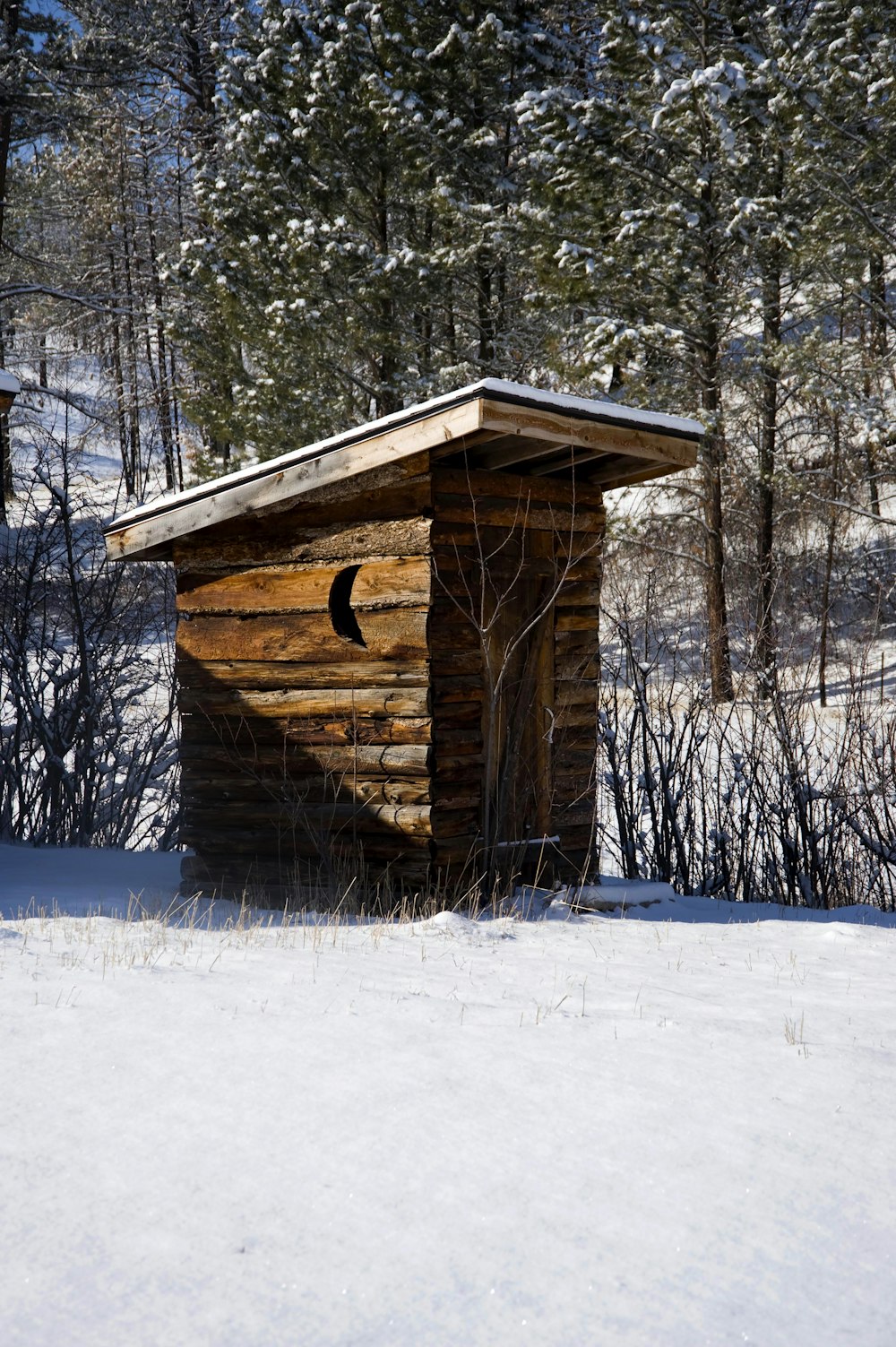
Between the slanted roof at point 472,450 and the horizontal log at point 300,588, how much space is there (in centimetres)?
39

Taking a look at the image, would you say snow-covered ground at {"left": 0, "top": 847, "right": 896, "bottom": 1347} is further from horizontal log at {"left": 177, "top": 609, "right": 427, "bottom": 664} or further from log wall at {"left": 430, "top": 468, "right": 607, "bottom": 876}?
horizontal log at {"left": 177, "top": 609, "right": 427, "bottom": 664}

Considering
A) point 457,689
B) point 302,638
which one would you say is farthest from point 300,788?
point 457,689

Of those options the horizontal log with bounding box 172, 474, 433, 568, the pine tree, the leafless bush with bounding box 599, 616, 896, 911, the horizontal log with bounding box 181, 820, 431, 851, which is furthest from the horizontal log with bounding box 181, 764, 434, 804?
the pine tree

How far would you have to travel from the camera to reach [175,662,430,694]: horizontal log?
239 inches

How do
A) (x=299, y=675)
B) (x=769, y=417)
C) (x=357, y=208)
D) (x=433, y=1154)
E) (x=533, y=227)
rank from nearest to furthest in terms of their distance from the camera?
1. (x=433, y=1154)
2. (x=299, y=675)
3. (x=533, y=227)
4. (x=769, y=417)
5. (x=357, y=208)

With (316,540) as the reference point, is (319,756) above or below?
below

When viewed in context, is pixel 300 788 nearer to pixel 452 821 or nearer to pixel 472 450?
pixel 452 821

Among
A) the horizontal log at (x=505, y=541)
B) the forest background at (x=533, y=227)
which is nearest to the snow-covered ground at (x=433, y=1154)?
the horizontal log at (x=505, y=541)

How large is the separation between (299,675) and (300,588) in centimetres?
57

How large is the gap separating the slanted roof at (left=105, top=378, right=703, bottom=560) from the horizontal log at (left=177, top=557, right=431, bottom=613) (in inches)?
15.5

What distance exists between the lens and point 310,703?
21.5ft

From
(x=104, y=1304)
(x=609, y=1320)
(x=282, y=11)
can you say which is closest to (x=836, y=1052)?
(x=609, y=1320)

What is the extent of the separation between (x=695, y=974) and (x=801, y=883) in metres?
3.97

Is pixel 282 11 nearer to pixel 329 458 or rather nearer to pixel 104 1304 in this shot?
pixel 329 458
